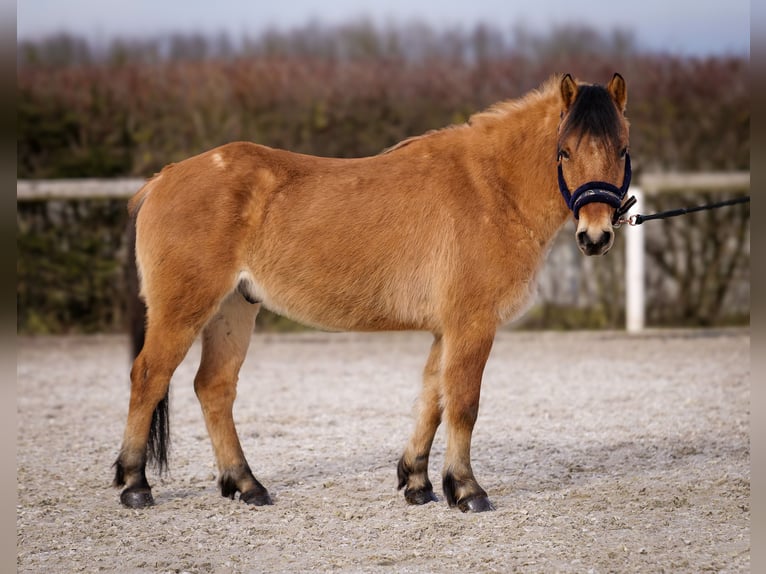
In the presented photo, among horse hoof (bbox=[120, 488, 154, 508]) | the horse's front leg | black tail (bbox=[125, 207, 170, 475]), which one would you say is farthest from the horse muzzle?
horse hoof (bbox=[120, 488, 154, 508])

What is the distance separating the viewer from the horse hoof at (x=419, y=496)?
5195 millimetres

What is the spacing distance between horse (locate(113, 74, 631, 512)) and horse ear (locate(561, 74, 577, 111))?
11 mm

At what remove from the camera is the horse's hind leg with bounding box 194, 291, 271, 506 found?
533 cm

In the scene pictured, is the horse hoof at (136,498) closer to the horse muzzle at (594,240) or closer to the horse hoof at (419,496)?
the horse hoof at (419,496)

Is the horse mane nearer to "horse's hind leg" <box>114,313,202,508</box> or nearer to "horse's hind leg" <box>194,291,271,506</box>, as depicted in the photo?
"horse's hind leg" <box>194,291,271,506</box>

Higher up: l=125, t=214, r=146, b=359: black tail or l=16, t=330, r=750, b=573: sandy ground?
l=125, t=214, r=146, b=359: black tail

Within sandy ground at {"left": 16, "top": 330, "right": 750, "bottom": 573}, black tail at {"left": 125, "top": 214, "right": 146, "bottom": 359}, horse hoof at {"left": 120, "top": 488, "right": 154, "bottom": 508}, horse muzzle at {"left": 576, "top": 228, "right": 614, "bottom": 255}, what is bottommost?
sandy ground at {"left": 16, "top": 330, "right": 750, "bottom": 573}

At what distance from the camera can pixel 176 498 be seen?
17.6ft

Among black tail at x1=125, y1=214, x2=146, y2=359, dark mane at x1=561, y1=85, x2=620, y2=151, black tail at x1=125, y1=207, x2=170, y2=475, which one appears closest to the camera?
dark mane at x1=561, y1=85, x2=620, y2=151

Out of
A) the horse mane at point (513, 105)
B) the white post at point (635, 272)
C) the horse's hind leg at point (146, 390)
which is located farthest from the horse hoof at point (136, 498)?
the white post at point (635, 272)

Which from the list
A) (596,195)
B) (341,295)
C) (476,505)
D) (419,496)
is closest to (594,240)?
(596,195)

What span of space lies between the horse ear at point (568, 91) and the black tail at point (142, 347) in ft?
7.88

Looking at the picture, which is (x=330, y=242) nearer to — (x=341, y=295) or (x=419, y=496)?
(x=341, y=295)

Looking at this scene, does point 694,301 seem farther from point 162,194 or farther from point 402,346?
point 162,194
